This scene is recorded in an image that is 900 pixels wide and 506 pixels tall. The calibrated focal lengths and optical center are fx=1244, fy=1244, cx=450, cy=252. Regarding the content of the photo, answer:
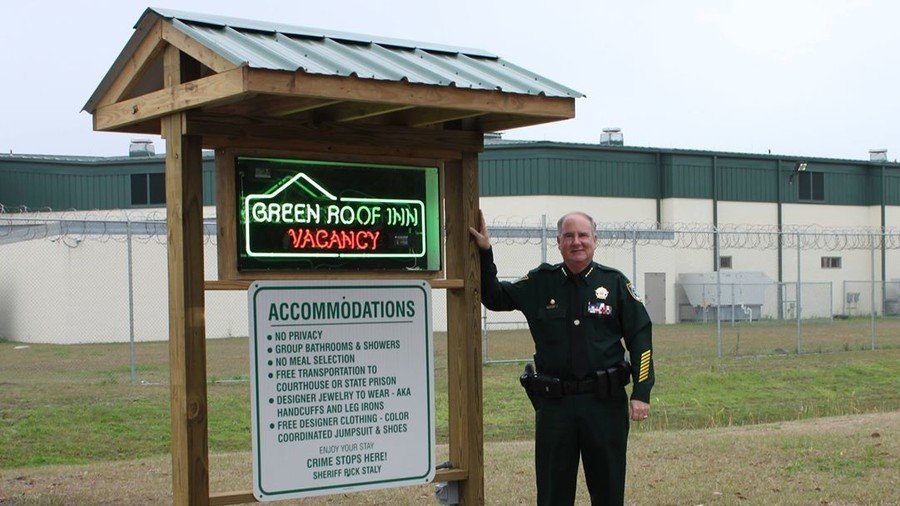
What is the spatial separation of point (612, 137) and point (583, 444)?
40.1 metres

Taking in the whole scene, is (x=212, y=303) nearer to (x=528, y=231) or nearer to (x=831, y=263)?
(x=528, y=231)

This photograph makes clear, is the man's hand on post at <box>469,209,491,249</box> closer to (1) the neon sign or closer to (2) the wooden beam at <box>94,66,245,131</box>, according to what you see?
(1) the neon sign

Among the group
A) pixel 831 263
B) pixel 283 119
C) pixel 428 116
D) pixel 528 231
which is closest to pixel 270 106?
pixel 283 119

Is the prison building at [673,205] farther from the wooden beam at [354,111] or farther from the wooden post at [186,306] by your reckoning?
the wooden post at [186,306]

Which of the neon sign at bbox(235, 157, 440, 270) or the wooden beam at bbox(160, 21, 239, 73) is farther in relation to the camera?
the neon sign at bbox(235, 157, 440, 270)

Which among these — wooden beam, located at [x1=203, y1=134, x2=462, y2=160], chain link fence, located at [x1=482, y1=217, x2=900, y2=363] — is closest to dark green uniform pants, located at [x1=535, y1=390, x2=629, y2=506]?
wooden beam, located at [x1=203, y1=134, x2=462, y2=160]

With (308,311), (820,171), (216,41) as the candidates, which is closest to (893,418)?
(308,311)

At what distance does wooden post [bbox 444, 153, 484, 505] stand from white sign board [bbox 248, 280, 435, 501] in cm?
26

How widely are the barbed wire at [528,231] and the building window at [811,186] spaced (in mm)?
1170

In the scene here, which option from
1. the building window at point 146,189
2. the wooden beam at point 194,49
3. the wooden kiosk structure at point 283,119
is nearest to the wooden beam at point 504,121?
the wooden kiosk structure at point 283,119

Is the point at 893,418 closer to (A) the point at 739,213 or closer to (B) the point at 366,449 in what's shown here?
(B) the point at 366,449

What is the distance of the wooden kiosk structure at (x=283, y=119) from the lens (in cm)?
558

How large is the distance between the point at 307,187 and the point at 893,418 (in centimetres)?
864

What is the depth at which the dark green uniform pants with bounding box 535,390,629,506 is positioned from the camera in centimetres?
616
